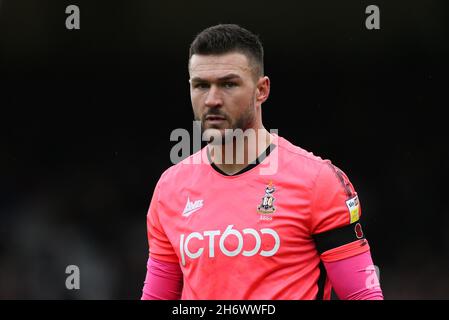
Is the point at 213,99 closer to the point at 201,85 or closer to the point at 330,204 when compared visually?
the point at 201,85

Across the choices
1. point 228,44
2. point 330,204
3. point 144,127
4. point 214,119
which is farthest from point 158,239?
point 144,127

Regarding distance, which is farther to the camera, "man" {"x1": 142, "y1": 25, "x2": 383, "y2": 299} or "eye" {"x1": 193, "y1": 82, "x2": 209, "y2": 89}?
"eye" {"x1": 193, "y1": 82, "x2": 209, "y2": 89}

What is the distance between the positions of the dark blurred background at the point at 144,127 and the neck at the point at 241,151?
4520 mm

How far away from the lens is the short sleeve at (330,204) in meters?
3.15

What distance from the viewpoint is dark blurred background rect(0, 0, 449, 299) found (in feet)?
25.9

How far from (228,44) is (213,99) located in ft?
0.96

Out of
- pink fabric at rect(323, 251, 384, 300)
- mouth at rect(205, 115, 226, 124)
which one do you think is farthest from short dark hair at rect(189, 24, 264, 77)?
pink fabric at rect(323, 251, 384, 300)

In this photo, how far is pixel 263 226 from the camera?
3191 millimetres

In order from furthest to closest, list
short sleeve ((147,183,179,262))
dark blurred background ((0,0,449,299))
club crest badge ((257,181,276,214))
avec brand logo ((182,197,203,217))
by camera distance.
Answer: dark blurred background ((0,0,449,299)) < short sleeve ((147,183,179,262)) < avec brand logo ((182,197,203,217)) < club crest badge ((257,181,276,214))

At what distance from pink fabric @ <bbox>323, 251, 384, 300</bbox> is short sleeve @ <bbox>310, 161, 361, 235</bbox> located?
0.53 ft

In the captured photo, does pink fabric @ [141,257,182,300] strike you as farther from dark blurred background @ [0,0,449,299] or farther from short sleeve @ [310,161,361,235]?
dark blurred background @ [0,0,449,299]

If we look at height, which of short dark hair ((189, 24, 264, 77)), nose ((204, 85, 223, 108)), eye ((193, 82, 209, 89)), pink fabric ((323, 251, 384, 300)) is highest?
short dark hair ((189, 24, 264, 77))
